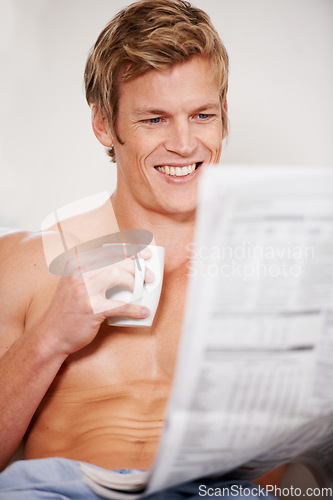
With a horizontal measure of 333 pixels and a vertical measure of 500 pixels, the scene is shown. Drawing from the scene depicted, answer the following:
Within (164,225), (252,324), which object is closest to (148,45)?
(164,225)

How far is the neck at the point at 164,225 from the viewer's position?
1122 mm

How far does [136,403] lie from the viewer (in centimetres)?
95

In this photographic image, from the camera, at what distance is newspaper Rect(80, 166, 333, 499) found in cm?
54

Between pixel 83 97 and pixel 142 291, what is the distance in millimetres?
595

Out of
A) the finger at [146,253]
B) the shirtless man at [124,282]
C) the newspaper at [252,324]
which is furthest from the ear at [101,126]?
the newspaper at [252,324]

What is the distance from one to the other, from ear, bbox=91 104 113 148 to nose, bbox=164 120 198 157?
17 centimetres

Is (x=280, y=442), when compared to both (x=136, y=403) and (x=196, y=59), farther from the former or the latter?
(x=196, y=59)

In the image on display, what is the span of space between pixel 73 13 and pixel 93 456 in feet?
3.18

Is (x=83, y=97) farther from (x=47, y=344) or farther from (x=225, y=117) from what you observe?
(x=47, y=344)

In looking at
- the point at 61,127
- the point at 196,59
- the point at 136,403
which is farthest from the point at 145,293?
the point at 61,127

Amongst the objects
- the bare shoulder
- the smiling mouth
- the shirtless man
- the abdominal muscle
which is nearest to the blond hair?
the shirtless man

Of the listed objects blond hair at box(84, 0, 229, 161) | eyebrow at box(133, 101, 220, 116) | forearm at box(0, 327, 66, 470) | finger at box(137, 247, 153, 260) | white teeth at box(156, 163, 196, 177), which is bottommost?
forearm at box(0, 327, 66, 470)

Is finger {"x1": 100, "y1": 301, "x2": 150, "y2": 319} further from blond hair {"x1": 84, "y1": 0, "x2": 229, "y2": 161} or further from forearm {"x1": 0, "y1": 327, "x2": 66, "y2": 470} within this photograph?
blond hair {"x1": 84, "y1": 0, "x2": 229, "y2": 161}

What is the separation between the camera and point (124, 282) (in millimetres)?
855
